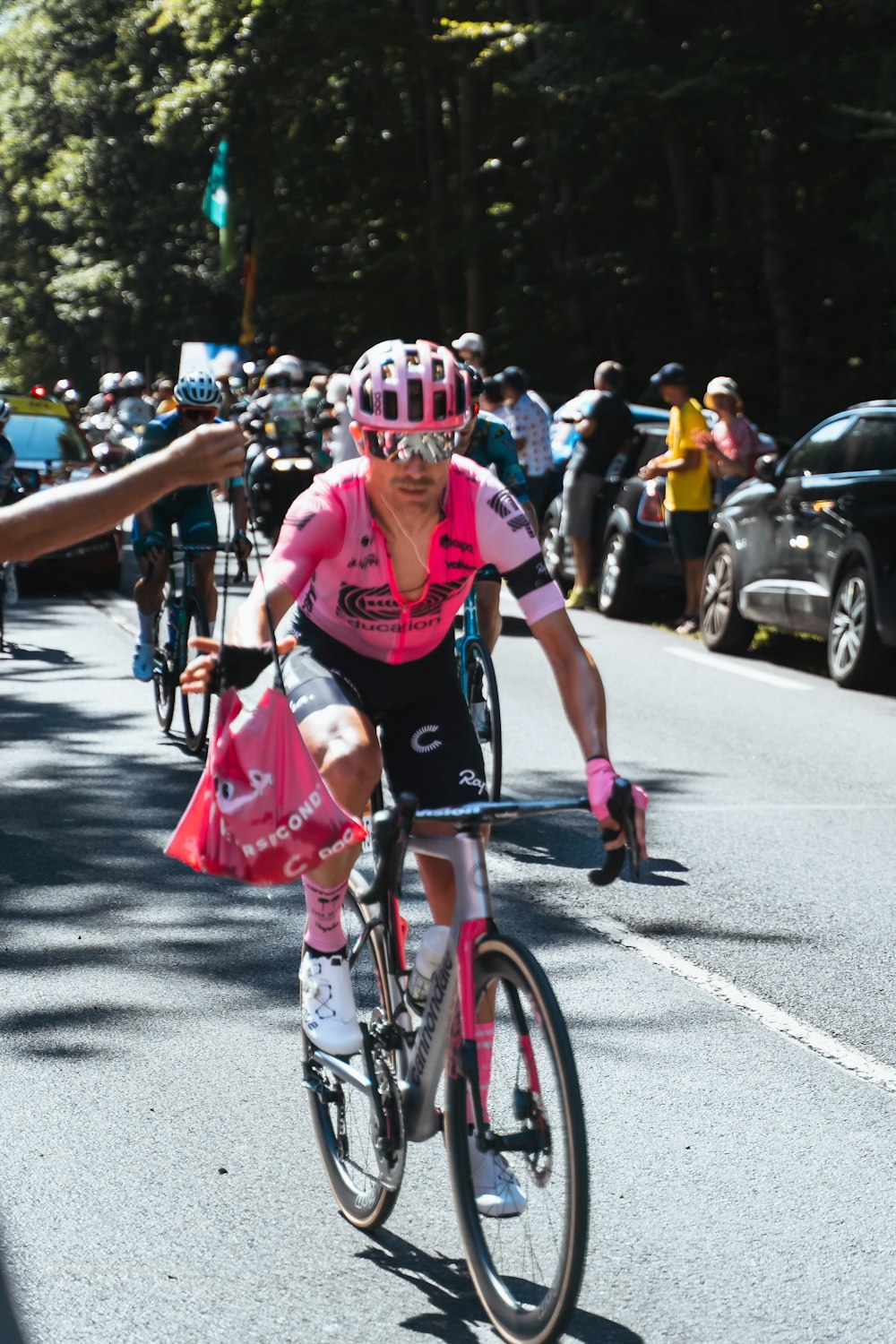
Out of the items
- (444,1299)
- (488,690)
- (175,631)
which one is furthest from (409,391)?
(175,631)

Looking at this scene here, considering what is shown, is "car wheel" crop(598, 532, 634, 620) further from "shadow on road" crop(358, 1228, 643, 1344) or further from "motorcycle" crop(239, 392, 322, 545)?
"shadow on road" crop(358, 1228, 643, 1344)

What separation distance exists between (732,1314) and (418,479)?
1748 millimetres

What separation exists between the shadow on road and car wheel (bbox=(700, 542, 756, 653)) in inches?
461

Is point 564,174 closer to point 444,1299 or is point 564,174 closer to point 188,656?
point 188,656

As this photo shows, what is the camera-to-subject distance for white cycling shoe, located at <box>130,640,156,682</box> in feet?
38.2

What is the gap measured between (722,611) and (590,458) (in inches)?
120

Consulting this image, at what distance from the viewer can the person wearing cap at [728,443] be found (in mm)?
16484

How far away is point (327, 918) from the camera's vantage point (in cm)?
423

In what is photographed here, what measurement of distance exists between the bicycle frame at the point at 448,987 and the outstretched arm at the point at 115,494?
0.95 meters

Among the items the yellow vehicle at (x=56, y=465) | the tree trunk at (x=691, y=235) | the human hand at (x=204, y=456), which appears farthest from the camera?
the tree trunk at (x=691, y=235)

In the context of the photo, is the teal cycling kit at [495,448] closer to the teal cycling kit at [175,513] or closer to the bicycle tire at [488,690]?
the bicycle tire at [488,690]

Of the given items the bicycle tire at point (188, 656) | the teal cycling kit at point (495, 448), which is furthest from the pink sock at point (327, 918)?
the bicycle tire at point (188, 656)

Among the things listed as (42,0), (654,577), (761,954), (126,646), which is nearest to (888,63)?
(654,577)

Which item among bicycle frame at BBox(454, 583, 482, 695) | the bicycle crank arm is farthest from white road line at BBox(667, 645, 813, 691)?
the bicycle crank arm
